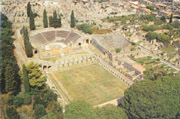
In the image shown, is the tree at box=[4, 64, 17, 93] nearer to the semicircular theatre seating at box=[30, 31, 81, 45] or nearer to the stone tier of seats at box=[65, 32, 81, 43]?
A: the semicircular theatre seating at box=[30, 31, 81, 45]

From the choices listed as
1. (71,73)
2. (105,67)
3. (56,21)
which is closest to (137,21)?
(56,21)

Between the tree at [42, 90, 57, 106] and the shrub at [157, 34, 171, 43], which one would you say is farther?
the shrub at [157, 34, 171, 43]

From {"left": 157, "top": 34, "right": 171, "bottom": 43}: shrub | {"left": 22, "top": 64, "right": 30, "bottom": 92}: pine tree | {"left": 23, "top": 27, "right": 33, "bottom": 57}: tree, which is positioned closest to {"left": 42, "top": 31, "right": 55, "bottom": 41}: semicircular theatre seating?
{"left": 23, "top": 27, "right": 33, "bottom": 57}: tree

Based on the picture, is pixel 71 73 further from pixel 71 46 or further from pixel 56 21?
pixel 56 21

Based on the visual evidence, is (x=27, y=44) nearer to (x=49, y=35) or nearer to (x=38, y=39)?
(x=38, y=39)

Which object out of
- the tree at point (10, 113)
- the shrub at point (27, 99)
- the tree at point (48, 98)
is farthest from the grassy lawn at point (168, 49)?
the tree at point (10, 113)

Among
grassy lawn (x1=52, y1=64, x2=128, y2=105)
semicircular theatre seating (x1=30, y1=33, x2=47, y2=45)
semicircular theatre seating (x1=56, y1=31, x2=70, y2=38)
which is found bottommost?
grassy lawn (x1=52, y1=64, x2=128, y2=105)
